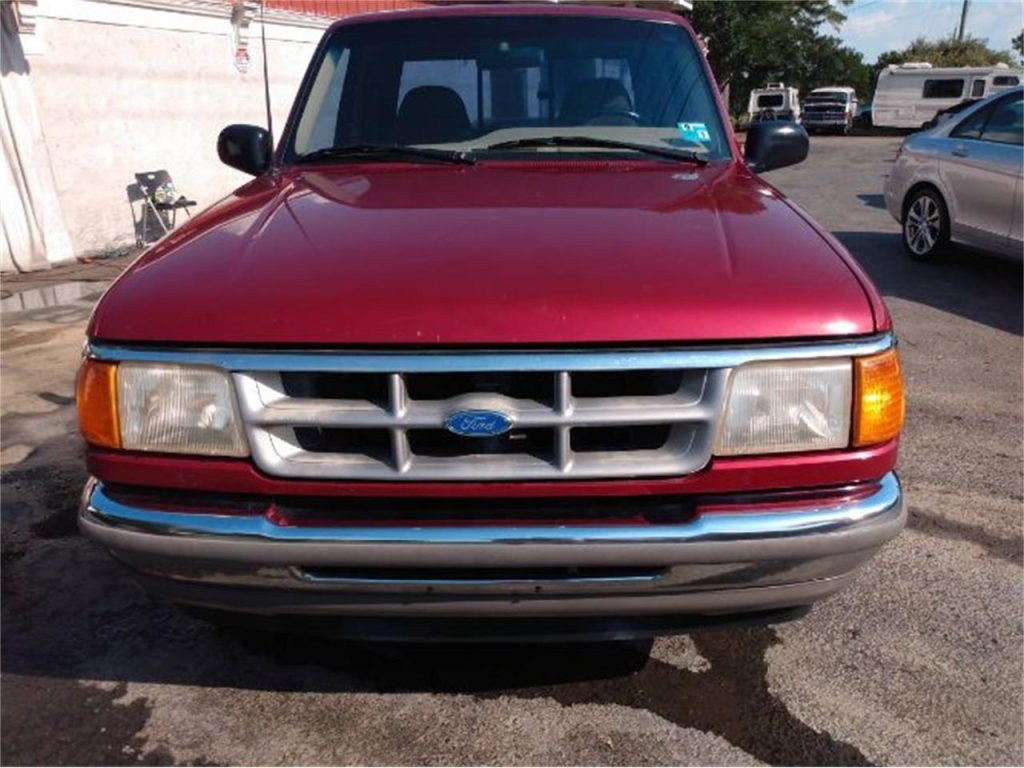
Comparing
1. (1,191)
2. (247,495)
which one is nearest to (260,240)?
(247,495)

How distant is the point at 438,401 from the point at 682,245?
709 millimetres

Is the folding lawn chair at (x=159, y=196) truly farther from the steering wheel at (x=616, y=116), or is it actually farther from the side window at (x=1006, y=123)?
the side window at (x=1006, y=123)

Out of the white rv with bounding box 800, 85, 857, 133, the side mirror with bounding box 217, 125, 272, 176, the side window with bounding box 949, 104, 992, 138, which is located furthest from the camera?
the white rv with bounding box 800, 85, 857, 133

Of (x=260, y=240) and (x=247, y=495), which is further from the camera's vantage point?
(x=260, y=240)

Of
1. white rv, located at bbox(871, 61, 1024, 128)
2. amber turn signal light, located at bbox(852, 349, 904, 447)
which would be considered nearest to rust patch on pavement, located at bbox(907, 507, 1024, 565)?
amber turn signal light, located at bbox(852, 349, 904, 447)

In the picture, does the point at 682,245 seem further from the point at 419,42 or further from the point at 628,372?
the point at 419,42

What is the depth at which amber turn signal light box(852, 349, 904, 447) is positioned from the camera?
1.94m

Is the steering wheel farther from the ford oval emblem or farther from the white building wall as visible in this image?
the white building wall

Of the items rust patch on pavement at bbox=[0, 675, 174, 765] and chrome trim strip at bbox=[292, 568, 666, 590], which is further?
rust patch on pavement at bbox=[0, 675, 174, 765]

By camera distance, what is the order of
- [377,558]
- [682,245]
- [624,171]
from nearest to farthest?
[377,558] → [682,245] → [624,171]

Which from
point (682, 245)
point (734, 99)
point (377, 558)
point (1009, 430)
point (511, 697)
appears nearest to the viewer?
point (377, 558)

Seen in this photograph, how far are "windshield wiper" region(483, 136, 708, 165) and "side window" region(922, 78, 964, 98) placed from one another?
36.8 metres

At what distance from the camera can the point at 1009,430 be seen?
4.43 metres

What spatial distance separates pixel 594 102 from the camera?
3.21 meters
